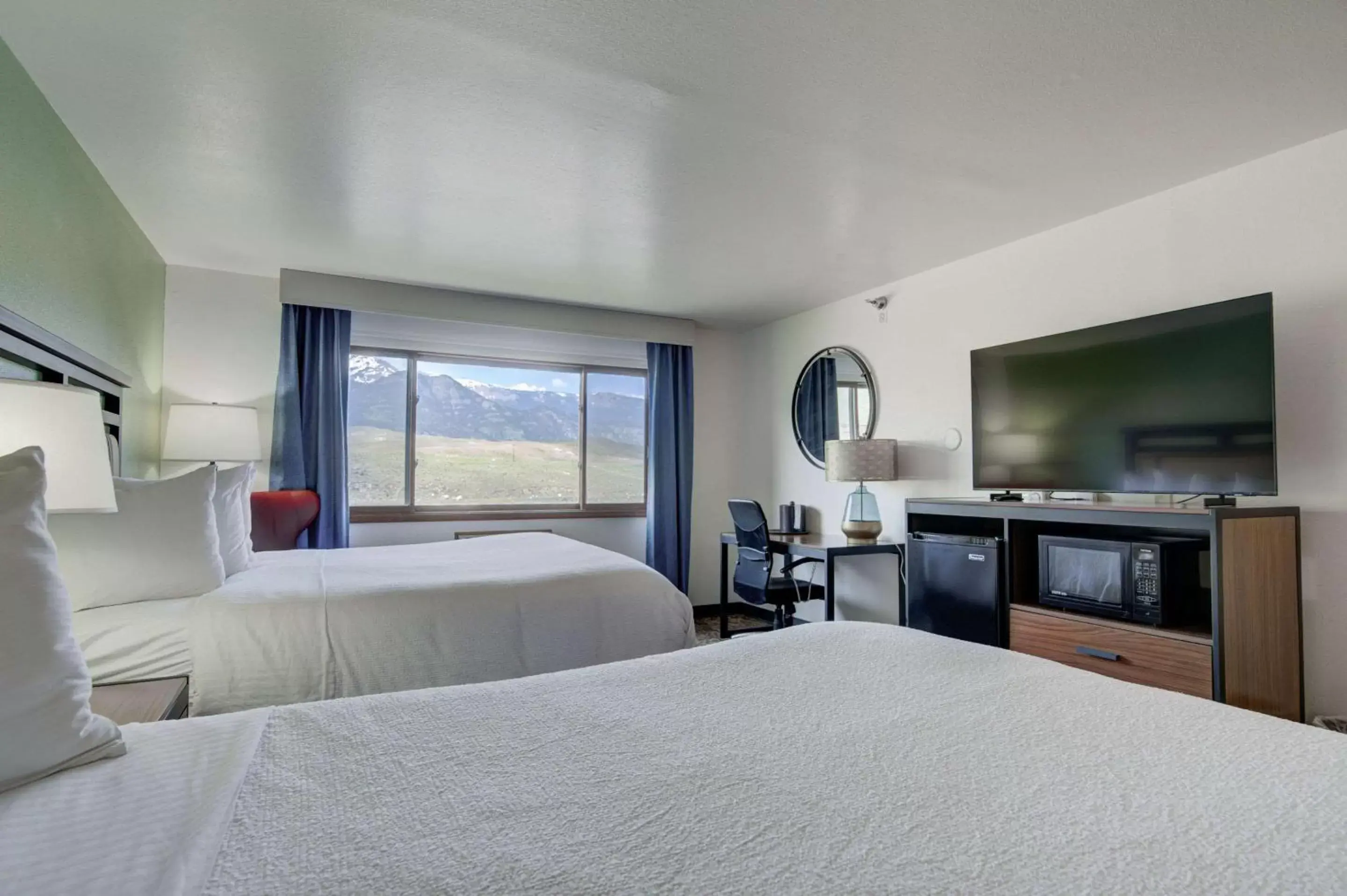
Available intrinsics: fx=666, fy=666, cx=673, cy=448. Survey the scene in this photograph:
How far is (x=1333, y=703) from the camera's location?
239cm

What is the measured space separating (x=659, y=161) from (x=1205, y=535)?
258 cm

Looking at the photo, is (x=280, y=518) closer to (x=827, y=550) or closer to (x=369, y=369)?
(x=369, y=369)

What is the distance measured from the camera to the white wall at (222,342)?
13.3 feet

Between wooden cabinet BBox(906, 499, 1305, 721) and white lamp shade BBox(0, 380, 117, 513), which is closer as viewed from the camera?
white lamp shade BBox(0, 380, 117, 513)

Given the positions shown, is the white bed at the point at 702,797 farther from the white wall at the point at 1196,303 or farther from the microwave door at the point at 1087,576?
the white wall at the point at 1196,303

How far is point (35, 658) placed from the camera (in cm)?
95

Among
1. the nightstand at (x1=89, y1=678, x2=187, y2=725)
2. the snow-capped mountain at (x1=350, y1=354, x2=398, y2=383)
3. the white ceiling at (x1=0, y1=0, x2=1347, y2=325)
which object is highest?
the white ceiling at (x1=0, y1=0, x2=1347, y2=325)

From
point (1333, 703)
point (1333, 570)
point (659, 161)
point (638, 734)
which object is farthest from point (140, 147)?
point (1333, 703)

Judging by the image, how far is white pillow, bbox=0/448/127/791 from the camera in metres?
0.90

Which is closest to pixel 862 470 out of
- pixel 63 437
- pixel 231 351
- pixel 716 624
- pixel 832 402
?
pixel 832 402

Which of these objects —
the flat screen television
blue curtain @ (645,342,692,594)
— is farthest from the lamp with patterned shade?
blue curtain @ (645,342,692,594)

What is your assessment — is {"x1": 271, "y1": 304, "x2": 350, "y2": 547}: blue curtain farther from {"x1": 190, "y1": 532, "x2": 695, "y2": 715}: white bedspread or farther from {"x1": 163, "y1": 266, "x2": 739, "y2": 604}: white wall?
{"x1": 190, "y1": 532, "x2": 695, "y2": 715}: white bedspread

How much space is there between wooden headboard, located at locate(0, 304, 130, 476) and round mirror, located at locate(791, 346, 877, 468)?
3.94m

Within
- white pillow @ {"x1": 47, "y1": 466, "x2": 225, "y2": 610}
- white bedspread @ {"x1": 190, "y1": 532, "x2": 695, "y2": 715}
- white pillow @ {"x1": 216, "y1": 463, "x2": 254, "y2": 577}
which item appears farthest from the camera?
white pillow @ {"x1": 216, "y1": 463, "x2": 254, "y2": 577}
